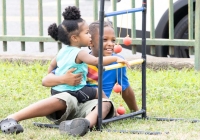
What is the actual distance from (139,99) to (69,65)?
1.44 metres

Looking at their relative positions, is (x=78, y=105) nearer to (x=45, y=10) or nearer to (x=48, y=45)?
(x=48, y=45)

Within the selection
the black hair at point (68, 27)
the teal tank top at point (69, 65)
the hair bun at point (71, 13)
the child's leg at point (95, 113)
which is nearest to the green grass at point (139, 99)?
the child's leg at point (95, 113)

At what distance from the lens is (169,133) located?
460 cm

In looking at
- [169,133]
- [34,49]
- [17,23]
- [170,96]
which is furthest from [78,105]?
[17,23]

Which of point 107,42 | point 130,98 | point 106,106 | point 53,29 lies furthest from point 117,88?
point 53,29

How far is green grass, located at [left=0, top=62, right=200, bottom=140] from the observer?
15.0ft

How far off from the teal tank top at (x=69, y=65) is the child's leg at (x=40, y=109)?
0.18m

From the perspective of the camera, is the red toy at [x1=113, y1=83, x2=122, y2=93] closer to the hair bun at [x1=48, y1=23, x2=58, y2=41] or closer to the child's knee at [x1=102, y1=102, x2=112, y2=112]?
the child's knee at [x1=102, y1=102, x2=112, y2=112]

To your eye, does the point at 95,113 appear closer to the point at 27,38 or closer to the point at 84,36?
the point at 84,36

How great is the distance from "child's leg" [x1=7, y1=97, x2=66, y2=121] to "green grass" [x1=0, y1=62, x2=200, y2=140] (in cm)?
11

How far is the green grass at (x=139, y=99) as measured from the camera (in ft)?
15.0

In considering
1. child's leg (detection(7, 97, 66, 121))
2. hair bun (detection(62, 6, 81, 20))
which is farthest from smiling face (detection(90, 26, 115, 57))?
child's leg (detection(7, 97, 66, 121))

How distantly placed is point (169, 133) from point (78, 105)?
2.63 feet

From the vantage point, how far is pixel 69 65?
488 centimetres
